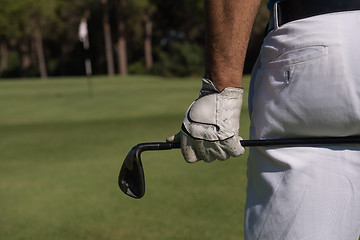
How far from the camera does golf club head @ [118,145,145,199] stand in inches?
60.9

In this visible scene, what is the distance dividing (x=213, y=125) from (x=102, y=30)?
42359mm

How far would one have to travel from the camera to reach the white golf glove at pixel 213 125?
135 centimetres

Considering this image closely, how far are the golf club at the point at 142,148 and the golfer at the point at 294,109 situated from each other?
2cm

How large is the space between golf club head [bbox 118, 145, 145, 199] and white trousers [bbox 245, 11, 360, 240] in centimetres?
40

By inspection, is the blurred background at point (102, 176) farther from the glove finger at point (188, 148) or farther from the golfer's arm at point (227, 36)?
the glove finger at point (188, 148)

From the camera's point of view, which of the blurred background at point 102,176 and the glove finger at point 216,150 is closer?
the glove finger at point 216,150

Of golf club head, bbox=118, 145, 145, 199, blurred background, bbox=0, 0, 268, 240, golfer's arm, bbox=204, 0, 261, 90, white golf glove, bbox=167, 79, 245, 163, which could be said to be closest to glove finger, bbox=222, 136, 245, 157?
white golf glove, bbox=167, 79, 245, 163

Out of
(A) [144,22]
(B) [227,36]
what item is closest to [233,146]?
(B) [227,36]

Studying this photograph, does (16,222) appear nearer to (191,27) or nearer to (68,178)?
(68,178)

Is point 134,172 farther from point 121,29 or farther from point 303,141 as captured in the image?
point 121,29


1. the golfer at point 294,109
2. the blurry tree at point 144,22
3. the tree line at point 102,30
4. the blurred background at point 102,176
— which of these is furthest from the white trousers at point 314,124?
the blurry tree at point 144,22

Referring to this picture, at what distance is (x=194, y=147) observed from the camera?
140 centimetres

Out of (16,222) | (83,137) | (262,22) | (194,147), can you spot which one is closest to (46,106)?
(83,137)

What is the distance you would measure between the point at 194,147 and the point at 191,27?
41113 millimetres
